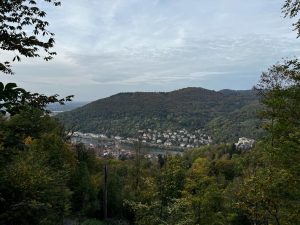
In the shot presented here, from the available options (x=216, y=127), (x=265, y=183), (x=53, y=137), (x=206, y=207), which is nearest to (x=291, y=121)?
(x=265, y=183)

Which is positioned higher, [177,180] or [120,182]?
[177,180]

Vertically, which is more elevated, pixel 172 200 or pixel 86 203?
pixel 172 200

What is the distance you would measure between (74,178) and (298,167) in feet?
81.3

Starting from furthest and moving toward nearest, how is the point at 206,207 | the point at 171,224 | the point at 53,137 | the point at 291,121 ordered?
the point at 53,137 → the point at 206,207 → the point at 171,224 → the point at 291,121

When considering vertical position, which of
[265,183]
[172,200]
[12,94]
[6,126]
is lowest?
[172,200]

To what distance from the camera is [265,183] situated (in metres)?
12.1

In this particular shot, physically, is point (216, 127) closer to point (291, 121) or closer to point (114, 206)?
point (114, 206)

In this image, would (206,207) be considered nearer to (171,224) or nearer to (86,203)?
(171,224)

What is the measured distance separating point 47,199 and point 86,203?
61.8 ft

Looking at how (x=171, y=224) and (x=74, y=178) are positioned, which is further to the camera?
(x=74, y=178)

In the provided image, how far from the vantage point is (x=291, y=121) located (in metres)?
11.1

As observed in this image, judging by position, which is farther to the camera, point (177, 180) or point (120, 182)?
point (120, 182)

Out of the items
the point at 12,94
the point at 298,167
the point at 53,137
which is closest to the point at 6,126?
the point at 12,94

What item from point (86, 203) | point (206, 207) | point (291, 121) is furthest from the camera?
point (86, 203)
